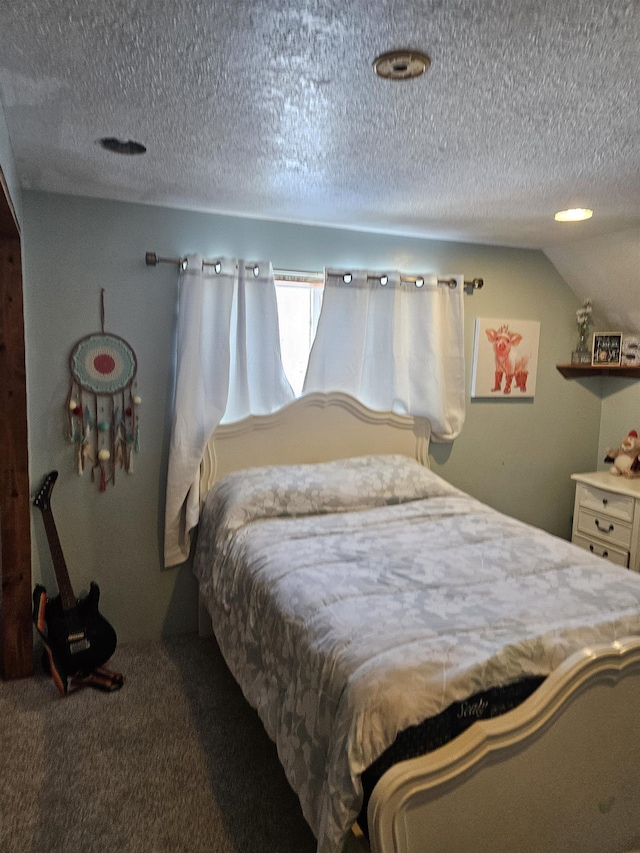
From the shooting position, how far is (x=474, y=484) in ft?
11.6

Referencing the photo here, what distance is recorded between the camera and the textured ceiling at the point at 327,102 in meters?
1.14

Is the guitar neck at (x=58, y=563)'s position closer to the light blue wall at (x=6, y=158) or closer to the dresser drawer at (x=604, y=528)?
the light blue wall at (x=6, y=158)

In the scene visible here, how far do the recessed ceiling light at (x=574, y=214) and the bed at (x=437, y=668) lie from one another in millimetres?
1457

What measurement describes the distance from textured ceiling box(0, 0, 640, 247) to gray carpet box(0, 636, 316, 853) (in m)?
2.12

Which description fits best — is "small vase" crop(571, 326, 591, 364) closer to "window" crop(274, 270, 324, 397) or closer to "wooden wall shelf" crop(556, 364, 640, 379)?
"wooden wall shelf" crop(556, 364, 640, 379)

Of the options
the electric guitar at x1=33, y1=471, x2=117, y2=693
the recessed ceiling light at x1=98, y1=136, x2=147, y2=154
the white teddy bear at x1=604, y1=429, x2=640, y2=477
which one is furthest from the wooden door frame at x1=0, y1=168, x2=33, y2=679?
the white teddy bear at x1=604, y1=429, x2=640, y2=477

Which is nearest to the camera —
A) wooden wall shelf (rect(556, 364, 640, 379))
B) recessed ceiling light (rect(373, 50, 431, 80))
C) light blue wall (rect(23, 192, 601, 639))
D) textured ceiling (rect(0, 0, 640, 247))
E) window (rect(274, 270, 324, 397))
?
textured ceiling (rect(0, 0, 640, 247))

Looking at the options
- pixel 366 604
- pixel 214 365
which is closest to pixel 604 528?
pixel 366 604

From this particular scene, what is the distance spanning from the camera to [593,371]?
12.1 feet

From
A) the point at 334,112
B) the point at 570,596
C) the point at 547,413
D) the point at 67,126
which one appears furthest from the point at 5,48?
the point at 547,413

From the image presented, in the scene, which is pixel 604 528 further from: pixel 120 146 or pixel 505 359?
pixel 120 146

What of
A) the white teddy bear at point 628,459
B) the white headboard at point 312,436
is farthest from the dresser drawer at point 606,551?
the white headboard at point 312,436

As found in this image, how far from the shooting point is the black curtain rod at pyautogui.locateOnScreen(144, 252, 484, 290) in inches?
104

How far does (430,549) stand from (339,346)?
4.18ft
